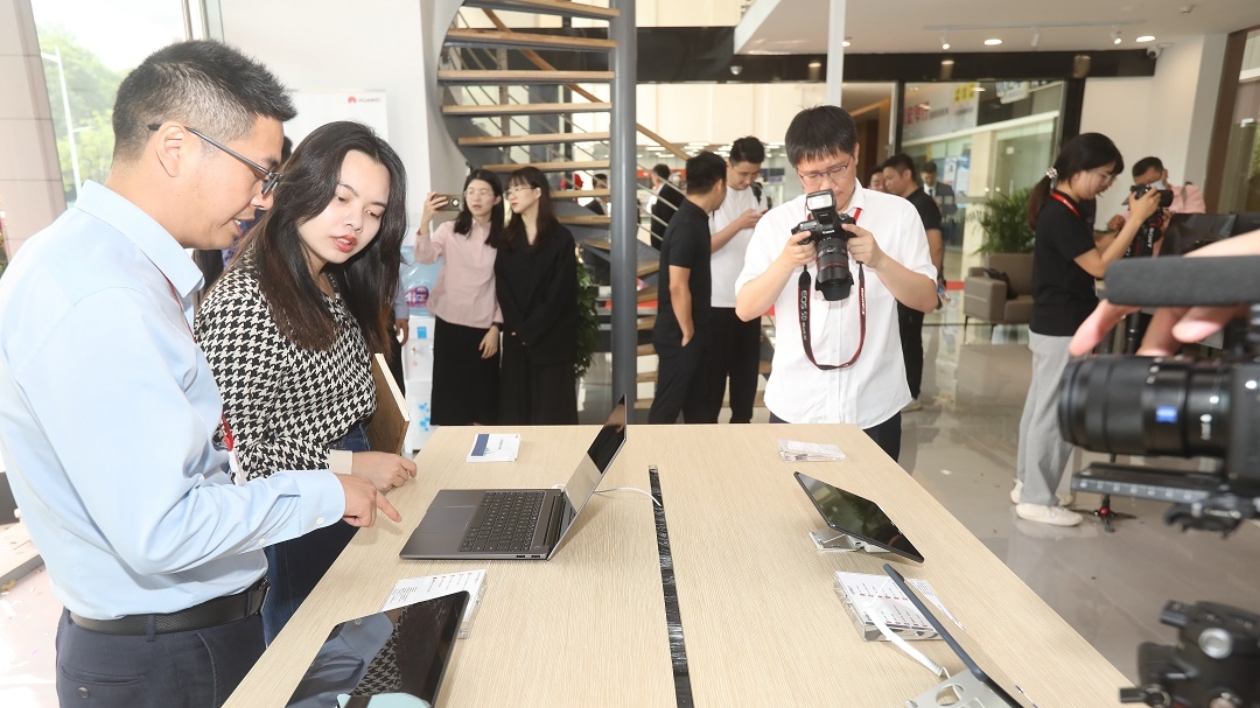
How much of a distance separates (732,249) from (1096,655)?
3383 mm

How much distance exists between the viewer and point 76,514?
105 cm

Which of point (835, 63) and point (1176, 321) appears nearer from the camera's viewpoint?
point (1176, 321)

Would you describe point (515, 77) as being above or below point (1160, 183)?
above

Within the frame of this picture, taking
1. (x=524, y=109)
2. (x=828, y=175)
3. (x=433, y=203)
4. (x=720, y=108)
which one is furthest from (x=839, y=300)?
(x=720, y=108)

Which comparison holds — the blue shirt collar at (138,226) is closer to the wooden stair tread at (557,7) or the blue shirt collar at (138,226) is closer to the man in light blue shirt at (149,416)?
the man in light blue shirt at (149,416)

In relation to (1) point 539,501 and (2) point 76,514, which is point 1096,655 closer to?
(1) point 539,501

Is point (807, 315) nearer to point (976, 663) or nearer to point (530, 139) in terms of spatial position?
point (976, 663)

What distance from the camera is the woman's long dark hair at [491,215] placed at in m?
4.04

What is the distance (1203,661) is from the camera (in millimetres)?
653

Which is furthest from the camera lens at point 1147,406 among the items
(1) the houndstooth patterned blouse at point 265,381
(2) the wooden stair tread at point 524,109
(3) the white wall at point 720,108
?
(3) the white wall at point 720,108

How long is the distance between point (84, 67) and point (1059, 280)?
4.09m

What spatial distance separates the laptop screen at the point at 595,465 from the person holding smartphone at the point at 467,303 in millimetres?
2604

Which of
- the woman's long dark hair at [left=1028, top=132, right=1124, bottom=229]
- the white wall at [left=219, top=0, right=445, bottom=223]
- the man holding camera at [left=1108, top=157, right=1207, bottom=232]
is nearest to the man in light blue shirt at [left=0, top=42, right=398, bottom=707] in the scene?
the woman's long dark hair at [left=1028, top=132, right=1124, bottom=229]

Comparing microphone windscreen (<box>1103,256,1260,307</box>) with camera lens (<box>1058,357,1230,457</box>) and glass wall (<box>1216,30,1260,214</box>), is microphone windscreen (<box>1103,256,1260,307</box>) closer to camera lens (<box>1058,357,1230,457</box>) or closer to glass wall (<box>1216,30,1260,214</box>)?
camera lens (<box>1058,357,1230,457</box>)
